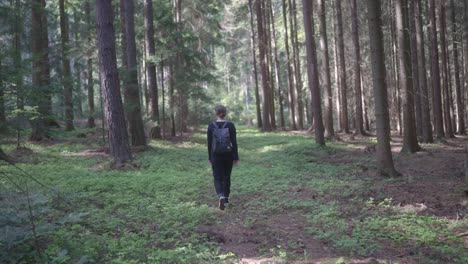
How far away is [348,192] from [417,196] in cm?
133

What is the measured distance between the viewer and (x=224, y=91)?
5966 centimetres

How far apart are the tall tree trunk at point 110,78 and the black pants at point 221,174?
5059 mm

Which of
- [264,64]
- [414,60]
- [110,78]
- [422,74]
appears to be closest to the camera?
[110,78]

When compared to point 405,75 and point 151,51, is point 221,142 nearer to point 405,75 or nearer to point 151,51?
point 405,75

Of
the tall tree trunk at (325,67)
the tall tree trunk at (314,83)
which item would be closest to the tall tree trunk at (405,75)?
the tall tree trunk at (314,83)

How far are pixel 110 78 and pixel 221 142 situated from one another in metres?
5.66

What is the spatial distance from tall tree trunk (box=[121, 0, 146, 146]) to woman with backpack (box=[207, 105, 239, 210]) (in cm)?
840

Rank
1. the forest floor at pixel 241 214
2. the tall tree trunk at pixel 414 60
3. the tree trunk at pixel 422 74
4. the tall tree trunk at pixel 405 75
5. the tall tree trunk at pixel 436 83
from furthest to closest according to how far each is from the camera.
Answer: the tall tree trunk at pixel 436 83 → the tall tree trunk at pixel 414 60 → the tree trunk at pixel 422 74 → the tall tree trunk at pixel 405 75 → the forest floor at pixel 241 214

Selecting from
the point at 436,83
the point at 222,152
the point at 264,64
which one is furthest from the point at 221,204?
the point at 264,64

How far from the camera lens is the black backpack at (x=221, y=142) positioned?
290 inches

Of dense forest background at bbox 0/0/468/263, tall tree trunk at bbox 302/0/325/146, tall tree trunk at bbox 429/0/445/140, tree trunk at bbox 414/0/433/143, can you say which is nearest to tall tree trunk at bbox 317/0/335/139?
dense forest background at bbox 0/0/468/263

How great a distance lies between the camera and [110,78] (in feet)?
37.8

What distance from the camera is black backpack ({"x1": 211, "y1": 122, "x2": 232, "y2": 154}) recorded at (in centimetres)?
736

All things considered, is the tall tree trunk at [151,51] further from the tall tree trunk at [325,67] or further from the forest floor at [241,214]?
the tall tree trunk at [325,67]
